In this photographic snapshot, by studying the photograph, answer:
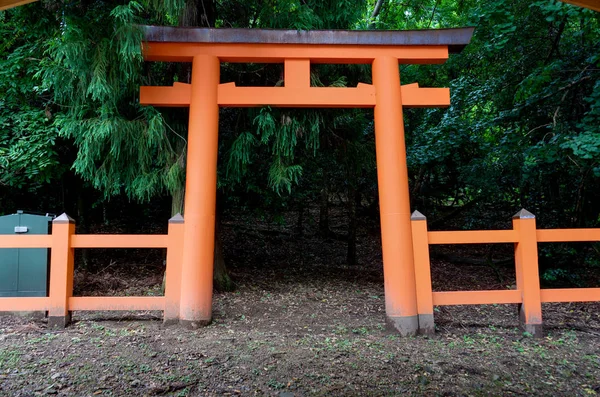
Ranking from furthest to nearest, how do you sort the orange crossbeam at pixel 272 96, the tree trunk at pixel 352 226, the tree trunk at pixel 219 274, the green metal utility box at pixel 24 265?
the tree trunk at pixel 352 226, the tree trunk at pixel 219 274, the orange crossbeam at pixel 272 96, the green metal utility box at pixel 24 265

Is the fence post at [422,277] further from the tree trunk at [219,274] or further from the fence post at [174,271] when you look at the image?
the tree trunk at [219,274]

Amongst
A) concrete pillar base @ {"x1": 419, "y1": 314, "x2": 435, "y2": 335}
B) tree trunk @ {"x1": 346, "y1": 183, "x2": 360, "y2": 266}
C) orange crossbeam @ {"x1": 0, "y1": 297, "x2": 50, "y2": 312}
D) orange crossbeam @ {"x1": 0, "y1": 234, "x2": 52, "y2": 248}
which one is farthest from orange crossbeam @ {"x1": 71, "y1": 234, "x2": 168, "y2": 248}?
tree trunk @ {"x1": 346, "y1": 183, "x2": 360, "y2": 266}

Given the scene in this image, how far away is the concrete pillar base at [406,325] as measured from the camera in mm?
4106

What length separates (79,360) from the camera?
329cm

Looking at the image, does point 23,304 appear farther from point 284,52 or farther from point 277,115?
point 284,52

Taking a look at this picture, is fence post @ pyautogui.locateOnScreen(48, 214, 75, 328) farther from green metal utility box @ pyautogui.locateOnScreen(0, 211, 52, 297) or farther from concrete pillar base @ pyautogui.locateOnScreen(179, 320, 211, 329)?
concrete pillar base @ pyautogui.locateOnScreen(179, 320, 211, 329)

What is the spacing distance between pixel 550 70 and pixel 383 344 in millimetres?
5282

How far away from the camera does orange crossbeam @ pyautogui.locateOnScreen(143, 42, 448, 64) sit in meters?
4.43

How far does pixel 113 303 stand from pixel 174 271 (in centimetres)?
69

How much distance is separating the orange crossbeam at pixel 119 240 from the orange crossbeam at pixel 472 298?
302cm

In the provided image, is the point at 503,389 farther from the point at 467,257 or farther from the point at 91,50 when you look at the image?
the point at 467,257

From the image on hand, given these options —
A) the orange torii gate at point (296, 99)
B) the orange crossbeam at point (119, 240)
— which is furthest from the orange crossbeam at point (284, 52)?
the orange crossbeam at point (119, 240)

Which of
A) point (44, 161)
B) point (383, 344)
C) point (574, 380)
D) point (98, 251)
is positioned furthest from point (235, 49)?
point (98, 251)

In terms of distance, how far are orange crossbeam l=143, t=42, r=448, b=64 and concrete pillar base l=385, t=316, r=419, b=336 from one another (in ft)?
9.65
